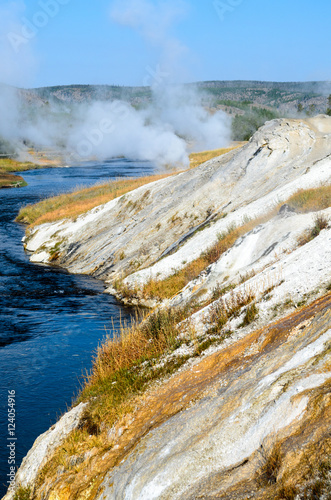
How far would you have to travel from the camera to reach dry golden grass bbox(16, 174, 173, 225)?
1169 inches

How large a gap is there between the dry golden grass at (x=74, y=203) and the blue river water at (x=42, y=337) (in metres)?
6.09

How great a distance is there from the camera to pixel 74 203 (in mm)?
32469

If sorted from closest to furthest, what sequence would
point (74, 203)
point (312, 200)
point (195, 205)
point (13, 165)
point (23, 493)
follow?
point (23, 493) → point (312, 200) → point (195, 205) → point (74, 203) → point (13, 165)

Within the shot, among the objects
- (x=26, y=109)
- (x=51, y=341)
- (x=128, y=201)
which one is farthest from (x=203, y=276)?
(x=26, y=109)

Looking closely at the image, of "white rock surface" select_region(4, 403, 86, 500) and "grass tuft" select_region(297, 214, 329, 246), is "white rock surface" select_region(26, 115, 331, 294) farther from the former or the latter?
"white rock surface" select_region(4, 403, 86, 500)

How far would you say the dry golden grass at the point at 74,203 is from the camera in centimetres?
2970

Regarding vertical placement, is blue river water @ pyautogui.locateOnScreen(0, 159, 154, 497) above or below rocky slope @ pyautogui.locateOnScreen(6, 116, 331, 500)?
above

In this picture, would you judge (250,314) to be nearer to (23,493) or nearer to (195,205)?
(23,493)

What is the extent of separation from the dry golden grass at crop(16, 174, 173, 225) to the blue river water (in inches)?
240

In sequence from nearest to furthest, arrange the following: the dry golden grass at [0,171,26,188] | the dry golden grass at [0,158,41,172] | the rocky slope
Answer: the rocky slope
the dry golden grass at [0,171,26,188]
the dry golden grass at [0,158,41,172]

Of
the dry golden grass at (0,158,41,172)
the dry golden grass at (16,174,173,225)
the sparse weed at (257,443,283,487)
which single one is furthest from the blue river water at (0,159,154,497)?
the dry golden grass at (0,158,41,172)

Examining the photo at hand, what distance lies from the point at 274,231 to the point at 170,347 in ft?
22.2

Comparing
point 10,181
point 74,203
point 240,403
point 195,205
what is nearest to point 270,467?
point 240,403

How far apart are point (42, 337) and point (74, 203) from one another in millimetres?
20294
